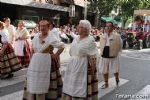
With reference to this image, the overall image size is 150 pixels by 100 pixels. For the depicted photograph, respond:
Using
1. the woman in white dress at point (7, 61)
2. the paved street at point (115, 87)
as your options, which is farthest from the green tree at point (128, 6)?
the woman in white dress at point (7, 61)

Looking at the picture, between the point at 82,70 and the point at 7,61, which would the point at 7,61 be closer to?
the point at 7,61

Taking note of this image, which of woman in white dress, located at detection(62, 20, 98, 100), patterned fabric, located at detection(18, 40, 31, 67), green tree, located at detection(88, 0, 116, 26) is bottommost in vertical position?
patterned fabric, located at detection(18, 40, 31, 67)

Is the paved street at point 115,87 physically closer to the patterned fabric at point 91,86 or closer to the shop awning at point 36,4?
the patterned fabric at point 91,86

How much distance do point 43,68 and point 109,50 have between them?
3.07 metres

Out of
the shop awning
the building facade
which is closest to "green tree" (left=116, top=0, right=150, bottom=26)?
the building facade

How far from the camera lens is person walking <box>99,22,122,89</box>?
8.81m

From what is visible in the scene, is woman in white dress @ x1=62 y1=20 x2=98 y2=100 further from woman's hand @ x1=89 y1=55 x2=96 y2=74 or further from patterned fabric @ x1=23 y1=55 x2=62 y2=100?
patterned fabric @ x1=23 y1=55 x2=62 y2=100

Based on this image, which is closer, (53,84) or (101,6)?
(53,84)

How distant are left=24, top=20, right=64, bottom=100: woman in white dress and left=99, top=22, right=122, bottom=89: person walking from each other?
2.68 m

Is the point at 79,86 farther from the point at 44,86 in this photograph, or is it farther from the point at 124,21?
the point at 124,21

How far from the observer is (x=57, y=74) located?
6414 millimetres

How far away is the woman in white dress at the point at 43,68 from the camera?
6.13 m

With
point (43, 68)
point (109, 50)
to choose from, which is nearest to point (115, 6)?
point (109, 50)

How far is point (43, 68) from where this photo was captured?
6.15 metres
